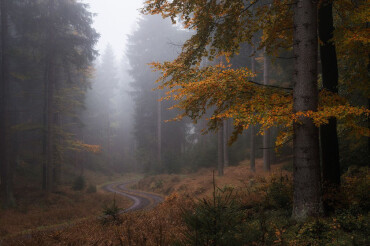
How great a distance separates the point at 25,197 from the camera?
17953 millimetres

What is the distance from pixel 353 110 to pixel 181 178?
1981 cm

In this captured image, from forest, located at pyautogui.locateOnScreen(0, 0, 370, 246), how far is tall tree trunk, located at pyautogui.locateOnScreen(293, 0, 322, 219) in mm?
29

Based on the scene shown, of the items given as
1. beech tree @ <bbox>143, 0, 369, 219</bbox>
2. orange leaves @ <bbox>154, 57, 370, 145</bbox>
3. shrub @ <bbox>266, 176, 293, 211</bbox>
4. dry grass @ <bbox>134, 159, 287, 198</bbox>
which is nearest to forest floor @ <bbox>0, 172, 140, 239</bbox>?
dry grass @ <bbox>134, 159, 287, 198</bbox>

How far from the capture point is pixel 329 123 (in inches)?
280

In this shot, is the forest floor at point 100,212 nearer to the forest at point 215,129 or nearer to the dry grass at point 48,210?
the dry grass at point 48,210

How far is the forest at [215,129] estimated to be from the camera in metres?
5.50

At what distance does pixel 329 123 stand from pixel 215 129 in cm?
1110

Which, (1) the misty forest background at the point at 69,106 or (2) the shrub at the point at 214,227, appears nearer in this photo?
(2) the shrub at the point at 214,227

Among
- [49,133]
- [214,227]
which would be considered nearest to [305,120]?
[214,227]

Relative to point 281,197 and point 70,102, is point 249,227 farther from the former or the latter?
point 70,102

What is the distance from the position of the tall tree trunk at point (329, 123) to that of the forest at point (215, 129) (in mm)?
36

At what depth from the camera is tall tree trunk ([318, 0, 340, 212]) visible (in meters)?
7.07

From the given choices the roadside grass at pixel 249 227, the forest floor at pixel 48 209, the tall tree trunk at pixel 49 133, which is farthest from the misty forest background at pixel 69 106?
the roadside grass at pixel 249 227

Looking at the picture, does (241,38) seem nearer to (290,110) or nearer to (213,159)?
(290,110)
